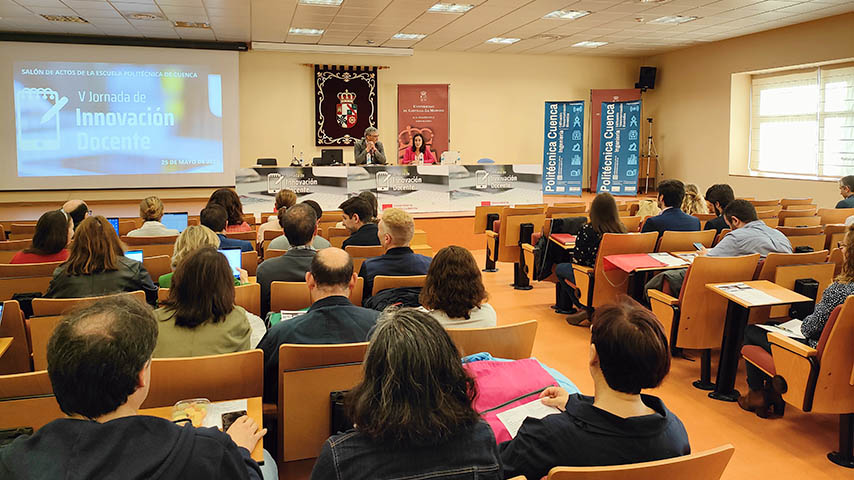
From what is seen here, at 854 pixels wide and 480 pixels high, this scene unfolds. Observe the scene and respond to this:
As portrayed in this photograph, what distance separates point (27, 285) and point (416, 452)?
136 inches

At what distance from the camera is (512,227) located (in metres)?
6.78

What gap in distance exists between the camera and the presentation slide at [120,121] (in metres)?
10.6

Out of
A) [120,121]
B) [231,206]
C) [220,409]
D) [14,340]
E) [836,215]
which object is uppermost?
[120,121]

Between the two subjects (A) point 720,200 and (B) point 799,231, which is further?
(A) point 720,200

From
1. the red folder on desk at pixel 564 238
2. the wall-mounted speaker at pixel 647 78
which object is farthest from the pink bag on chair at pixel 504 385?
the wall-mounted speaker at pixel 647 78

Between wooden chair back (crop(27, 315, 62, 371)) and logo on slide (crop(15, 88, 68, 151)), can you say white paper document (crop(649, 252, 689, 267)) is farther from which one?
logo on slide (crop(15, 88, 68, 151))

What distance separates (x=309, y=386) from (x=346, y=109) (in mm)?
10605

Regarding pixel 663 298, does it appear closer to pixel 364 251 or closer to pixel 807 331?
pixel 807 331

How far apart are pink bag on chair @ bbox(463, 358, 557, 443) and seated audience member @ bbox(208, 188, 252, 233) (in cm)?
410

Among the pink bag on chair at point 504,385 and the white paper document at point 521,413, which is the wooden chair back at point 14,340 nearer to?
the pink bag on chair at point 504,385

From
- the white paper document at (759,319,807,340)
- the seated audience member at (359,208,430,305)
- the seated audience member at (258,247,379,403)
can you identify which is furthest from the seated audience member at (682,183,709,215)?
the seated audience member at (258,247,379,403)

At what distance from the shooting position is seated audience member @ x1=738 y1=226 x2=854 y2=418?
3059 millimetres

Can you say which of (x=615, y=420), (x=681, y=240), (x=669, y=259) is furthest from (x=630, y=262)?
(x=615, y=420)

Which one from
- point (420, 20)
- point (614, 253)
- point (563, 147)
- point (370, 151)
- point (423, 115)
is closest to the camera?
point (614, 253)
